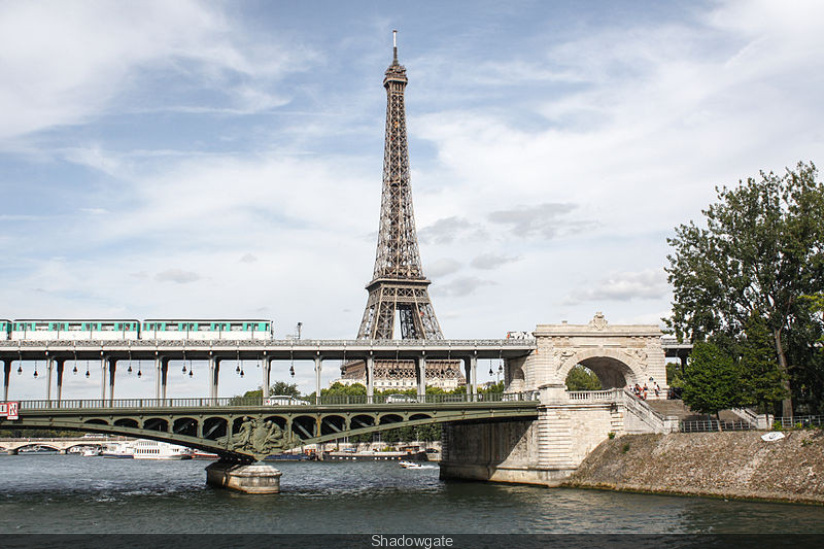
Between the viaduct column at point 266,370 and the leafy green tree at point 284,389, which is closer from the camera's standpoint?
the viaduct column at point 266,370

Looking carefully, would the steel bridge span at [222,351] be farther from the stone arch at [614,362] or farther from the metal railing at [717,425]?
the metal railing at [717,425]

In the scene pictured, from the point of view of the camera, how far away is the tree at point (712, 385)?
61.2 metres

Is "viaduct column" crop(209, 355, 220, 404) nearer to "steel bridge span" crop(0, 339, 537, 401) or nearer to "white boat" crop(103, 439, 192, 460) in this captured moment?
"steel bridge span" crop(0, 339, 537, 401)

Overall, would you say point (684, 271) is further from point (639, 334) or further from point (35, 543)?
point (35, 543)

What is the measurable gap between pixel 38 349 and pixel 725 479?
5567cm

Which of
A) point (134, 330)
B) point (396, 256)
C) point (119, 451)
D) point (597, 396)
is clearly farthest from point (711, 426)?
point (119, 451)

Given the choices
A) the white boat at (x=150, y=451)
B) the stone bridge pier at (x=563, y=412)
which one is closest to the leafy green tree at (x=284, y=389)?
the white boat at (x=150, y=451)

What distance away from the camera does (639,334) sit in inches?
3164

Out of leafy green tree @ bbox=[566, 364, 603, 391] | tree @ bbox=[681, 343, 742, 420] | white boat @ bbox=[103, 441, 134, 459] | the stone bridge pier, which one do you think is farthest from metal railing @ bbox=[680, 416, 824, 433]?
white boat @ bbox=[103, 441, 134, 459]

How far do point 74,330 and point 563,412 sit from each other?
4559 centimetres

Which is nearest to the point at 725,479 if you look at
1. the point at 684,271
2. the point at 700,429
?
the point at 700,429

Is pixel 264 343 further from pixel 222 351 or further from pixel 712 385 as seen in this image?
pixel 712 385

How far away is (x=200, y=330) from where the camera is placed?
76.1 metres

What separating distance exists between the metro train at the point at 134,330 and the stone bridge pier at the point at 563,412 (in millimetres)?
23797
